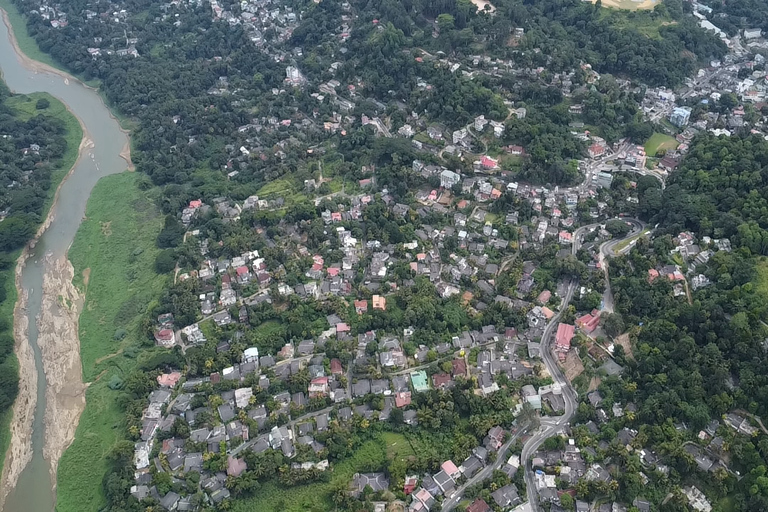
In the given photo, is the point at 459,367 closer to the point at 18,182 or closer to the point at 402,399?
the point at 402,399

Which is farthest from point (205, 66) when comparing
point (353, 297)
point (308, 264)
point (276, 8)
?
point (353, 297)

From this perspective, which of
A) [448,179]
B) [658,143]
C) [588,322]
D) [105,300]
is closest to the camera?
[588,322]

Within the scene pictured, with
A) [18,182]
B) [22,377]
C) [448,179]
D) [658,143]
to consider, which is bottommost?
[22,377]

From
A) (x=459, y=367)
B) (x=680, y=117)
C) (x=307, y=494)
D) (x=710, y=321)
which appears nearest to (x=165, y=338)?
(x=307, y=494)

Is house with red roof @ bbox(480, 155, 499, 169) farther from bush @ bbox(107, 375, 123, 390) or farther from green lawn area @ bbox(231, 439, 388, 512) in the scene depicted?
bush @ bbox(107, 375, 123, 390)

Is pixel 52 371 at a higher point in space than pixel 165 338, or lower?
lower

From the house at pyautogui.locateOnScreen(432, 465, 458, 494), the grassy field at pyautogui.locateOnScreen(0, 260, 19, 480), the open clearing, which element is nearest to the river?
the grassy field at pyautogui.locateOnScreen(0, 260, 19, 480)

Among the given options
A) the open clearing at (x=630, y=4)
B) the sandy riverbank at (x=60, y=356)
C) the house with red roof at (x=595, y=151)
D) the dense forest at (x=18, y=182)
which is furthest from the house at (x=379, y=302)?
the open clearing at (x=630, y=4)
